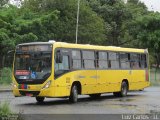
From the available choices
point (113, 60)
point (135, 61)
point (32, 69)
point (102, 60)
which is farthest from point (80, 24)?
point (32, 69)

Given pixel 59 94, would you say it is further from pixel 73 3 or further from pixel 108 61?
pixel 73 3

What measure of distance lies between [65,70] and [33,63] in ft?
4.78

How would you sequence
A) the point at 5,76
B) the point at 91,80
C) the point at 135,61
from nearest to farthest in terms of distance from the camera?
1. the point at 91,80
2. the point at 135,61
3. the point at 5,76

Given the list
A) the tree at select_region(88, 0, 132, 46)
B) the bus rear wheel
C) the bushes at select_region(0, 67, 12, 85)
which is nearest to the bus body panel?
the bus rear wheel

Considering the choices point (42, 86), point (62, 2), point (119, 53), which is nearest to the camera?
point (42, 86)

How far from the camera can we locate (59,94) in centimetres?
2158

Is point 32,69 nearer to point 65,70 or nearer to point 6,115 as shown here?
point 65,70

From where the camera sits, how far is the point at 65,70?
2209cm

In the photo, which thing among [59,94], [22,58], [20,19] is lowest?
[59,94]

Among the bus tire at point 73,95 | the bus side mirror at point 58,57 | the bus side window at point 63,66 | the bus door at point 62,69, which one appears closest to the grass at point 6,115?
the bus door at point 62,69

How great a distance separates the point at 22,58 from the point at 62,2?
35.3 metres

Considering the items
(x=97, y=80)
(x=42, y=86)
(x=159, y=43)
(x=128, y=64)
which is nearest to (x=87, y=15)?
(x=159, y=43)

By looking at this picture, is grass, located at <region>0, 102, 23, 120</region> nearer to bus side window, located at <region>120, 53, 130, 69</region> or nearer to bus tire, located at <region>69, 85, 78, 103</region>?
bus tire, located at <region>69, 85, 78, 103</region>

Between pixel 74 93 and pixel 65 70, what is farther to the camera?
pixel 74 93
